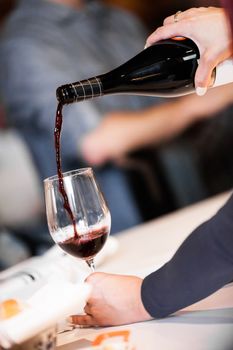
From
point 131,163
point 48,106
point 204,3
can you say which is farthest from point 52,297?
point 131,163

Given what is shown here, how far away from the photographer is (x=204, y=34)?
62 centimetres

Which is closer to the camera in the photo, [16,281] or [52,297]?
[52,297]

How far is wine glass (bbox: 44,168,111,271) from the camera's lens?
0.65 metres

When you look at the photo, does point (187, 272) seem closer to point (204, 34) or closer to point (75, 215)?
point (75, 215)

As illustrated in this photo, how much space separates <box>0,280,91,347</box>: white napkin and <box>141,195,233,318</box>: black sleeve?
96 mm

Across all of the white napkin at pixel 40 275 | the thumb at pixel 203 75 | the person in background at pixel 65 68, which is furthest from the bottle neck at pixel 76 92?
the person in background at pixel 65 68

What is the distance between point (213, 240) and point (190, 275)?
4 centimetres

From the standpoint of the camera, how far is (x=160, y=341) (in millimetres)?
561

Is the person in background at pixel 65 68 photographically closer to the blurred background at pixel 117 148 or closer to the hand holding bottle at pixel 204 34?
the blurred background at pixel 117 148

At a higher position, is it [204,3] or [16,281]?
[204,3]

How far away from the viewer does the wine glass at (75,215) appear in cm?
65

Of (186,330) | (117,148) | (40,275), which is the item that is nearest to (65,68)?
(117,148)

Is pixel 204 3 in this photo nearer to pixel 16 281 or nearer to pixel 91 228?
pixel 91 228

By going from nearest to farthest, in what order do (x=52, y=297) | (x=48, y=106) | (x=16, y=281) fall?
1. (x=52, y=297)
2. (x=16, y=281)
3. (x=48, y=106)
